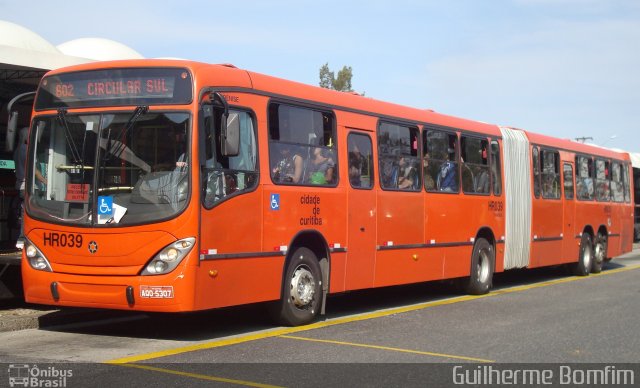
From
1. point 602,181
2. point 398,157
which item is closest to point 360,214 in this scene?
point 398,157

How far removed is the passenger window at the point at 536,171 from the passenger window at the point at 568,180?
4.59 ft

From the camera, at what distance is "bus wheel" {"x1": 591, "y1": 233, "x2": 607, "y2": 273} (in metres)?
21.2

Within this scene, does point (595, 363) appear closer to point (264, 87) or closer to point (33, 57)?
point (264, 87)

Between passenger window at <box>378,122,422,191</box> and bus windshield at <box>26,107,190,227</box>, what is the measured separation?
4291 millimetres

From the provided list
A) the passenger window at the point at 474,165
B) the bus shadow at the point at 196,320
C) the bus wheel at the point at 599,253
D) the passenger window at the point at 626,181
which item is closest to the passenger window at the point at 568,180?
the bus wheel at the point at 599,253

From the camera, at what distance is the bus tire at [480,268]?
15.4m

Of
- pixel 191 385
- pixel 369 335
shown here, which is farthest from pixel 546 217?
pixel 191 385

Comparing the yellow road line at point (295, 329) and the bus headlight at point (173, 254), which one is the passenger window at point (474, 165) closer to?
the yellow road line at point (295, 329)

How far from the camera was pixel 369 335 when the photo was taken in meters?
10.0

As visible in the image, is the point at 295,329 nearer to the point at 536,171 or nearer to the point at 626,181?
the point at 536,171

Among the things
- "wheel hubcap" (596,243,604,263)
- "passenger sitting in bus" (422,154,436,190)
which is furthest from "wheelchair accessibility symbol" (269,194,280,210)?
"wheel hubcap" (596,243,604,263)

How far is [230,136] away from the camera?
30.5 feet

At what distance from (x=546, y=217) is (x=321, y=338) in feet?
33.5

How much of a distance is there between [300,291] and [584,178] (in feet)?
39.7
